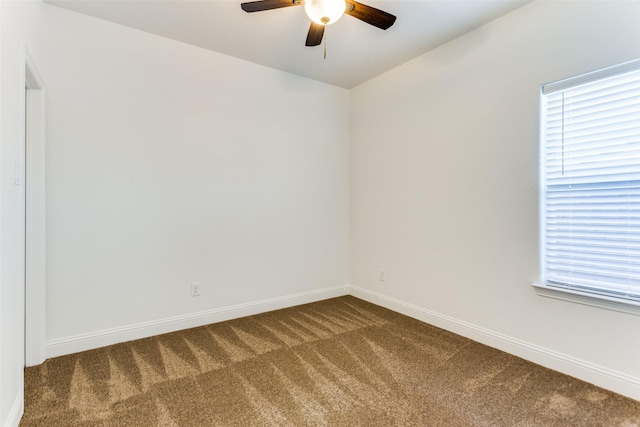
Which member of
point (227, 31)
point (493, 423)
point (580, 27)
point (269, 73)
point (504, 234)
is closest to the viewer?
point (493, 423)

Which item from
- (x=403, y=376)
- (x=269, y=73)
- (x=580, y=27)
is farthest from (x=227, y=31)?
(x=403, y=376)

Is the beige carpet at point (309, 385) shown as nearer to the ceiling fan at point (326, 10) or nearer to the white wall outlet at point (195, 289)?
the white wall outlet at point (195, 289)

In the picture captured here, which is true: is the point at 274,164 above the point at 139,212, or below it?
above

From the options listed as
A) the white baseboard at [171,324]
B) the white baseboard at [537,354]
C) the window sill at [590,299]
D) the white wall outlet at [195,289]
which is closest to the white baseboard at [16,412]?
the white baseboard at [171,324]

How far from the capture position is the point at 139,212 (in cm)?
263

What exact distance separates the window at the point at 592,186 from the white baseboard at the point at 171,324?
236 centimetres

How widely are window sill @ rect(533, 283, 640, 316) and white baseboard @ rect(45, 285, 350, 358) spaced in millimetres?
2256

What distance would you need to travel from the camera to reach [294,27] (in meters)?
2.55

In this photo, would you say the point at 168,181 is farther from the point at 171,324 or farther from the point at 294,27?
the point at 294,27

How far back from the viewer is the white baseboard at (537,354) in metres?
1.85

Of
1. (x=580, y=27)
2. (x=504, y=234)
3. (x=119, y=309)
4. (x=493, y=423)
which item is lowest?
(x=493, y=423)

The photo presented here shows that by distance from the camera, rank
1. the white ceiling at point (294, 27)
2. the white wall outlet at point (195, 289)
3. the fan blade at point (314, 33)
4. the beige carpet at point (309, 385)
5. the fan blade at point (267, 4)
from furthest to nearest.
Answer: the white wall outlet at point (195, 289)
the white ceiling at point (294, 27)
the fan blade at point (314, 33)
the fan blade at point (267, 4)
the beige carpet at point (309, 385)

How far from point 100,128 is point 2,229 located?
133 centimetres

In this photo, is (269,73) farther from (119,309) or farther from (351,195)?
(119,309)
